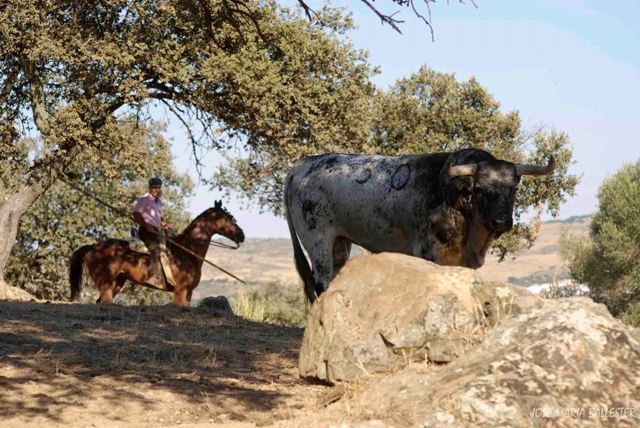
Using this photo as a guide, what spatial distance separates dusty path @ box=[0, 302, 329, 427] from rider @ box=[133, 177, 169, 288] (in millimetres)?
3212

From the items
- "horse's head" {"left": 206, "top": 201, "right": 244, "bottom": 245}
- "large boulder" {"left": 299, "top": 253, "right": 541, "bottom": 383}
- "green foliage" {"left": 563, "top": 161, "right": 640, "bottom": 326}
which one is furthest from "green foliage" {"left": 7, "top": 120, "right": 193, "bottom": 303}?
"large boulder" {"left": 299, "top": 253, "right": 541, "bottom": 383}

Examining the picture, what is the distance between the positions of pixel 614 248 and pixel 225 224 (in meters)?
30.4

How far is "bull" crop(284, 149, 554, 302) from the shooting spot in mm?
11977

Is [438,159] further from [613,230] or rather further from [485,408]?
[613,230]

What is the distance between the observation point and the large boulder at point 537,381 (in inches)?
215

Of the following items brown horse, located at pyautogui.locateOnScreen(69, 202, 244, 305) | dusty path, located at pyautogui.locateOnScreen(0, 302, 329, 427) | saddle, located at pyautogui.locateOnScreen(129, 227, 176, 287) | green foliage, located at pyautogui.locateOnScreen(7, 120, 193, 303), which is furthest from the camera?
green foliage, located at pyautogui.locateOnScreen(7, 120, 193, 303)

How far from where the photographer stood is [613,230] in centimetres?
4672

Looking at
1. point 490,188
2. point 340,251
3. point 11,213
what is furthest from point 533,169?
point 11,213

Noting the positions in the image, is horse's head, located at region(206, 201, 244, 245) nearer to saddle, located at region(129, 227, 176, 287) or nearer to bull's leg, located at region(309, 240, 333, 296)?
saddle, located at region(129, 227, 176, 287)

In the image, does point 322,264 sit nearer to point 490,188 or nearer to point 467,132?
point 490,188

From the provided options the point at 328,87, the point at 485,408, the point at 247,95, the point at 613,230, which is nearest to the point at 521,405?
the point at 485,408

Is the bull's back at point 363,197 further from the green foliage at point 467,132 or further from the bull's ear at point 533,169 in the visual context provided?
the green foliage at point 467,132

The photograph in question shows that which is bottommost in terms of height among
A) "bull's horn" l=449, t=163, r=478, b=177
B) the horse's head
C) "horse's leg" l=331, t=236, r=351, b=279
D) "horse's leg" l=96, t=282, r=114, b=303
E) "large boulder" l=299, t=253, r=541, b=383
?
"horse's leg" l=96, t=282, r=114, b=303

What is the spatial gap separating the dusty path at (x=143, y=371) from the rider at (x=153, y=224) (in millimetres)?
3212
